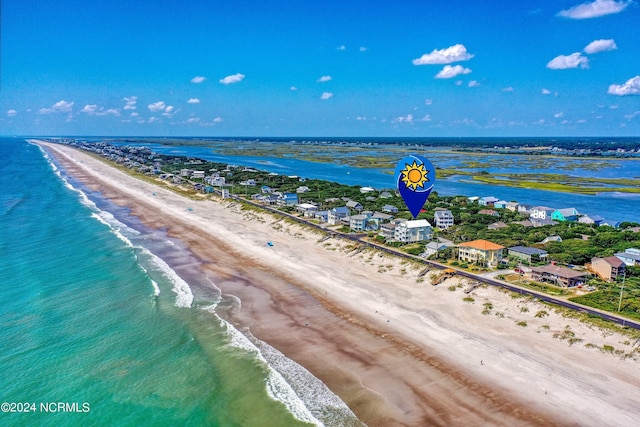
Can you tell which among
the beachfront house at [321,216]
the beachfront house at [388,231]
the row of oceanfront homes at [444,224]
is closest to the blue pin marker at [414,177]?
the row of oceanfront homes at [444,224]

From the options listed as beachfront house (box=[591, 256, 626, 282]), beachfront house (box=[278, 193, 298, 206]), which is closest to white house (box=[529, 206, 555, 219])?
beachfront house (box=[591, 256, 626, 282])

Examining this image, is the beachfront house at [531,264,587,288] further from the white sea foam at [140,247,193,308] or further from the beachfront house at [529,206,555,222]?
the beachfront house at [529,206,555,222]

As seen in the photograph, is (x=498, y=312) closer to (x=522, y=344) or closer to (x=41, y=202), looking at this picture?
(x=522, y=344)

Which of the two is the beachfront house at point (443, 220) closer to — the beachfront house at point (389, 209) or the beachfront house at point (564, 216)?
the beachfront house at point (389, 209)

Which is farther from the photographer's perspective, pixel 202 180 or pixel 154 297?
pixel 202 180

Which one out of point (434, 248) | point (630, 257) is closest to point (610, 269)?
point (630, 257)

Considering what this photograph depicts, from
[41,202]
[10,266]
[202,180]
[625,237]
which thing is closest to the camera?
[10,266]

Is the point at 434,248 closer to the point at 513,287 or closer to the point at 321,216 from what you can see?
the point at 513,287

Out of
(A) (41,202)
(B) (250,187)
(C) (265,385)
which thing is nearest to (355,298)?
(C) (265,385)
